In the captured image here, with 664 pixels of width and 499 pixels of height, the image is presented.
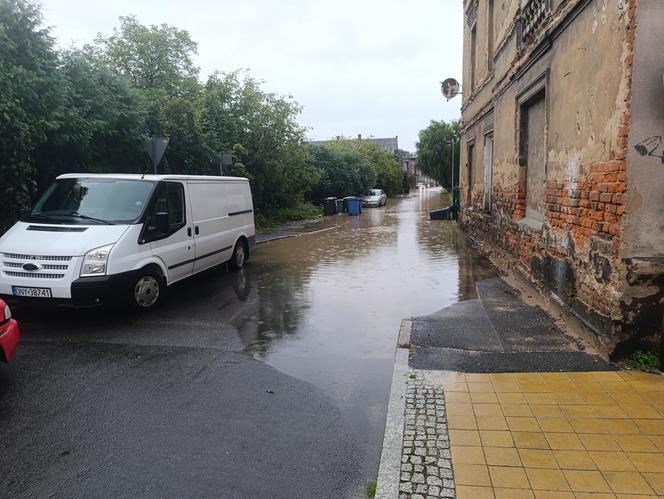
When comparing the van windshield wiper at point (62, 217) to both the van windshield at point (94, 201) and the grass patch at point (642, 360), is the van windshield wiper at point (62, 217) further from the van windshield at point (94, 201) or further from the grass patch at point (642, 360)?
the grass patch at point (642, 360)

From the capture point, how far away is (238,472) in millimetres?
3479

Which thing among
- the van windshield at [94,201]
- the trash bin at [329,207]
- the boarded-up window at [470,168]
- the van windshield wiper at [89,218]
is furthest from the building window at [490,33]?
the trash bin at [329,207]

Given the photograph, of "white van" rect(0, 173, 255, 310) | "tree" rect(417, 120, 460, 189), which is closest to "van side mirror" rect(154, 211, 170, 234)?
"white van" rect(0, 173, 255, 310)

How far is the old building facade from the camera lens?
15.8 ft

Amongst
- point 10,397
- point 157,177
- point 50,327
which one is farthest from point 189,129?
point 10,397

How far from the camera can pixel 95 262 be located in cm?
676

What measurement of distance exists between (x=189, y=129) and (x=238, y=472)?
13.7 m

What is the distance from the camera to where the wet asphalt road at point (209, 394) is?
11.3 ft

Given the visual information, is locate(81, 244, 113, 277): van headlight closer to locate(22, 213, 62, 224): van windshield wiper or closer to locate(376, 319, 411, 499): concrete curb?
locate(22, 213, 62, 224): van windshield wiper

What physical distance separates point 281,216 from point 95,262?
1871 cm

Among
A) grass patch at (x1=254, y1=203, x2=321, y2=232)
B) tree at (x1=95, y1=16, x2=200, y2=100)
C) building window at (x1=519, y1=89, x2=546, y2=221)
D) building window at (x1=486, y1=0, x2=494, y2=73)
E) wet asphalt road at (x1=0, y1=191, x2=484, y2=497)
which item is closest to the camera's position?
wet asphalt road at (x1=0, y1=191, x2=484, y2=497)

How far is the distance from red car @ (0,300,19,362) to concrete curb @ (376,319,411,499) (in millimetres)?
3467

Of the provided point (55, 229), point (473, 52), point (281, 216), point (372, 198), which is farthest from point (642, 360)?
point (372, 198)

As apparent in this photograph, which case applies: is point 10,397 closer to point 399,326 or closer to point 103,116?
point 399,326
